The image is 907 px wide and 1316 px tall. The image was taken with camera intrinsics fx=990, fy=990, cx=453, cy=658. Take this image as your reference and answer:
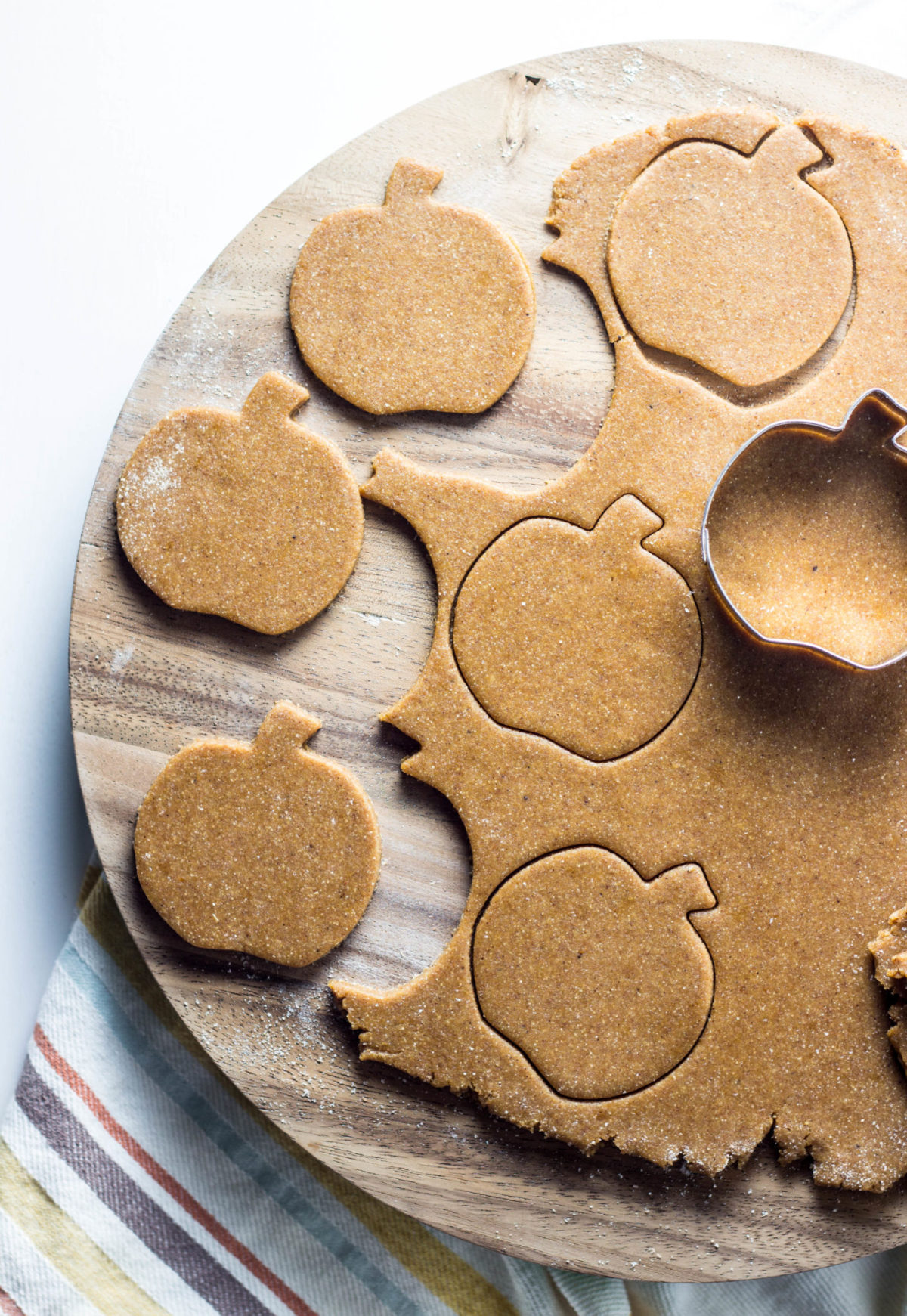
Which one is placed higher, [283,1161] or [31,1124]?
[31,1124]

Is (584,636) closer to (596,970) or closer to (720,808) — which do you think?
(720,808)

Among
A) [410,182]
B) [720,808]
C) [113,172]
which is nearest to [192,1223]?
[720,808]

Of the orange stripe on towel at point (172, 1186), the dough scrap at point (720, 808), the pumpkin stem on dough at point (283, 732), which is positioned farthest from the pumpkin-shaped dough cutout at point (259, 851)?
the orange stripe on towel at point (172, 1186)

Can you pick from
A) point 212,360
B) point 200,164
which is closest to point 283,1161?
point 212,360

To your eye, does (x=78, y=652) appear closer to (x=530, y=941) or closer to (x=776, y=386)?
(x=530, y=941)

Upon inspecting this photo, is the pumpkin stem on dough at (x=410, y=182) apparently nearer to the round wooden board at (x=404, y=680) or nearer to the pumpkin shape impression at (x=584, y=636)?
the round wooden board at (x=404, y=680)

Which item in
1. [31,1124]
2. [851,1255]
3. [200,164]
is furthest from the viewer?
[200,164]

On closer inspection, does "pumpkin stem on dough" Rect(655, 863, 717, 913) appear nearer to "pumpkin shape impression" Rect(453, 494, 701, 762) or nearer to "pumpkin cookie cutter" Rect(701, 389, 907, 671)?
"pumpkin shape impression" Rect(453, 494, 701, 762)
